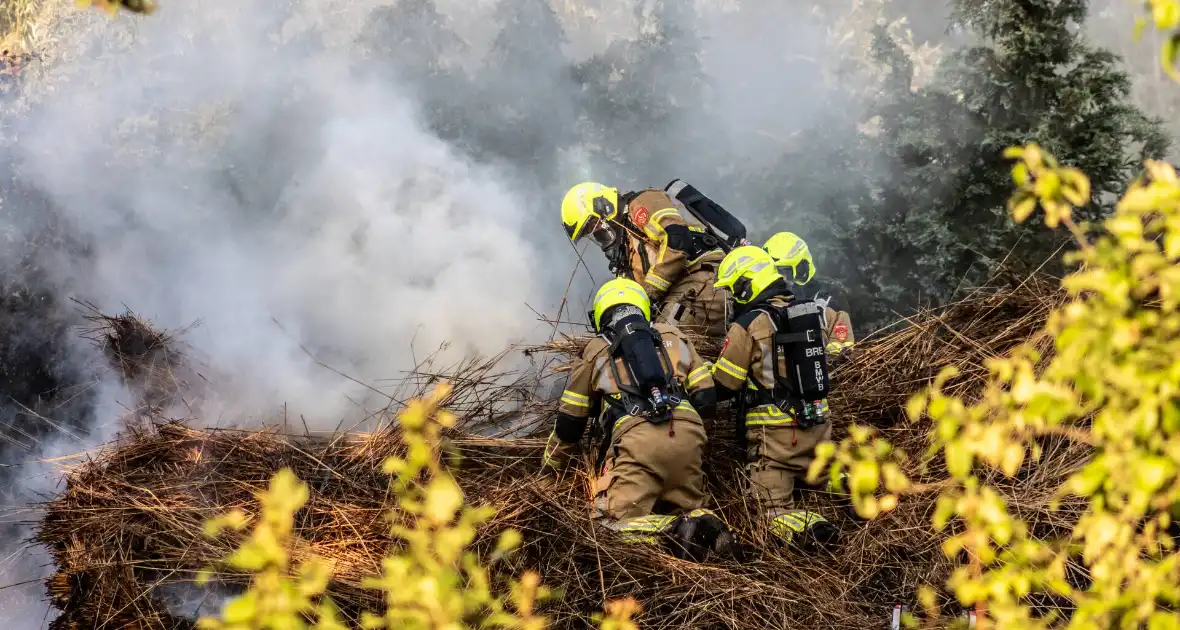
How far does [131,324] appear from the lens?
28.6 ft

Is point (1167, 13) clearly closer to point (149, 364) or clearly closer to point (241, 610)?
point (241, 610)

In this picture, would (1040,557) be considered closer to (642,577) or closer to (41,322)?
(642,577)

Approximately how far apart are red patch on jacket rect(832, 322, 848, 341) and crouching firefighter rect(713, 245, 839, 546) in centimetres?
141

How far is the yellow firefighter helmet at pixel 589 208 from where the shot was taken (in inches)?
313

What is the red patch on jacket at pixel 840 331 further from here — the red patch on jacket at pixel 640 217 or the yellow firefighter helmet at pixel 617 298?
the yellow firefighter helmet at pixel 617 298

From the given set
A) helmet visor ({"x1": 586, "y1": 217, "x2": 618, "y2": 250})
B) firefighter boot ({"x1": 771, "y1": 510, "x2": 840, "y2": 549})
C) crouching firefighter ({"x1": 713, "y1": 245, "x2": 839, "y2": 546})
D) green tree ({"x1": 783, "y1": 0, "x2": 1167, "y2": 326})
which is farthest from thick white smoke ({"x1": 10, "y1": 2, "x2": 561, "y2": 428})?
firefighter boot ({"x1": 771, "y1": 510, "x2": 840, "y2": 549})

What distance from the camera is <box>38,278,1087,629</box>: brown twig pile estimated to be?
5383 millimetres

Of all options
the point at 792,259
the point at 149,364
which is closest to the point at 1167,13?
the point at 792,259

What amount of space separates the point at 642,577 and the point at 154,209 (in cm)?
811

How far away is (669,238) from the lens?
7793 mm

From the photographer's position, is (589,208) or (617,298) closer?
(617,298)

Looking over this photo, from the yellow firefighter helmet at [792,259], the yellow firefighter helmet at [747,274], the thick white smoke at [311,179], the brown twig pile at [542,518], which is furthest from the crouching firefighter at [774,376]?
the thick white smoke at [311,179]

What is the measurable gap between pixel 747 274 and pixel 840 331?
1703mm

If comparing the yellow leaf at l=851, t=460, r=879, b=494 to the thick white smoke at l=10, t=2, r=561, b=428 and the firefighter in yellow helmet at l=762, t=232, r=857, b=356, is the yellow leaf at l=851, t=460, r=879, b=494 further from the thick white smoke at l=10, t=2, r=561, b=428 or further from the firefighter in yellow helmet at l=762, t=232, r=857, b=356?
the thick white smoke at l=10, t=2, r=561, b=428
